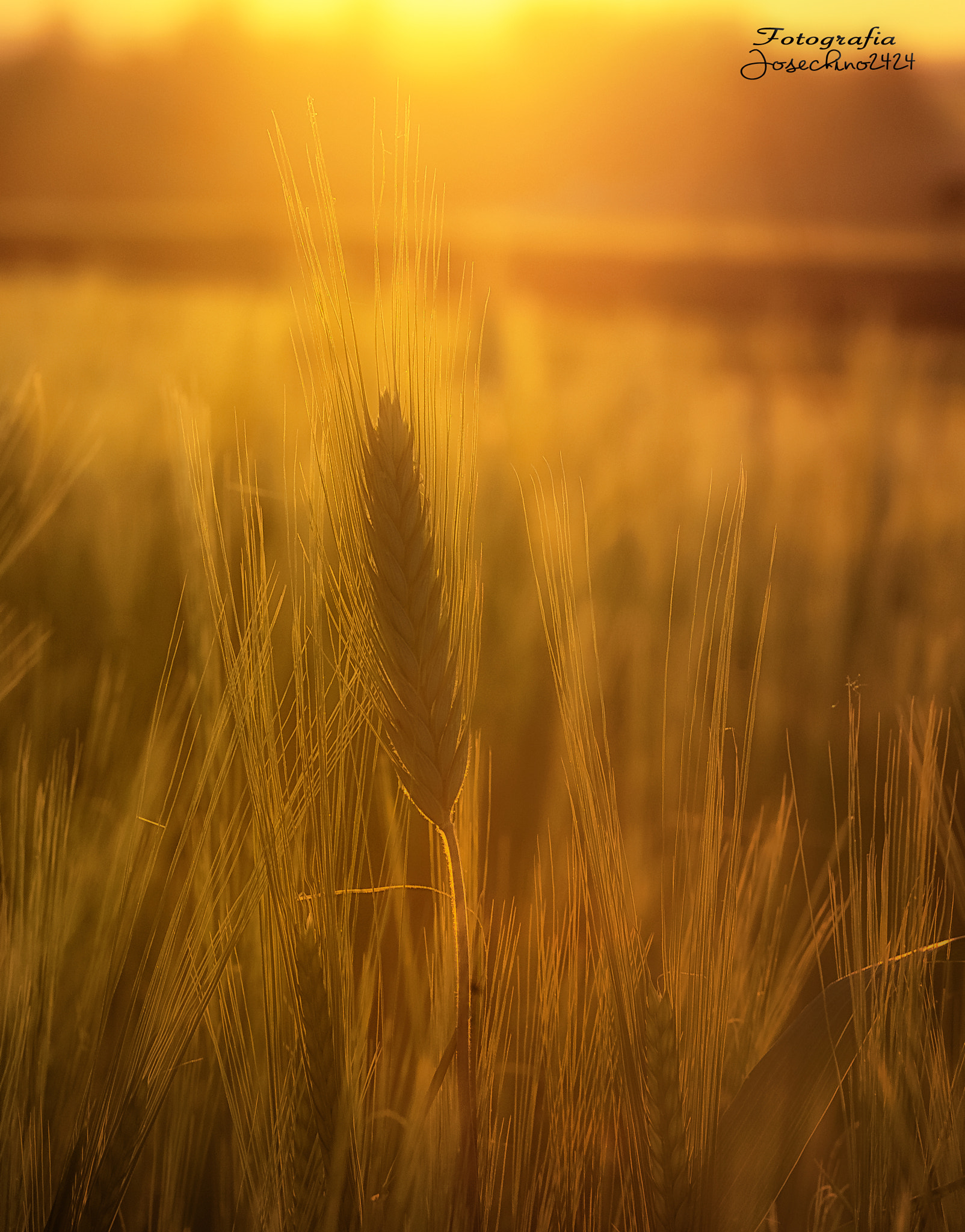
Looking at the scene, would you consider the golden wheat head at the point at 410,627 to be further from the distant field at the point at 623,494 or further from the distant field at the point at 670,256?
the distant field at the point at 670,256

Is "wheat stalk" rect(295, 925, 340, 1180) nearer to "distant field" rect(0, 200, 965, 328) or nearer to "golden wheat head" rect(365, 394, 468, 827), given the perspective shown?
"golden wheat head" rect(365, 394, 468, 827)

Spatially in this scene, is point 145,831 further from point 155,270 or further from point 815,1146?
point 155,270

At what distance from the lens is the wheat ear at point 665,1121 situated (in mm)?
303

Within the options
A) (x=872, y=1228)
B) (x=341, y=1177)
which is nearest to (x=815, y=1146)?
(x=872, y=1228)

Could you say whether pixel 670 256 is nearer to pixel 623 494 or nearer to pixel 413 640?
pixel 623 494

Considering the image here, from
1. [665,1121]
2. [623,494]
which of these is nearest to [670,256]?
[623,494]

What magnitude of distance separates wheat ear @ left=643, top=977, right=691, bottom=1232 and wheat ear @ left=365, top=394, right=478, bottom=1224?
0.08 meters

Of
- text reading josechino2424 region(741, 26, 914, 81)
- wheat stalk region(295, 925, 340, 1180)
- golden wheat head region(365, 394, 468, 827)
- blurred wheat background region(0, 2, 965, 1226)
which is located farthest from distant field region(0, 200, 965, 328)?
wheat stalk region(295, 925, 340, 1180)

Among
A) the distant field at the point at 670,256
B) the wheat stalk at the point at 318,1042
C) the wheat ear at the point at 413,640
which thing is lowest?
the wheat stalk at the point at 318,1042

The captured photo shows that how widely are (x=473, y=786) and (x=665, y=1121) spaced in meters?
0.16

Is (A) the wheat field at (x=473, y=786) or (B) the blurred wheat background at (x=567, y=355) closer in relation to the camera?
(A) the wheat field at (x=473, y=786)

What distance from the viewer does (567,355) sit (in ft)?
2.22

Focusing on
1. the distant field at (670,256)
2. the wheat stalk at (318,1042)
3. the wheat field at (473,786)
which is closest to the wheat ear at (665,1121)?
the wheat field at (473,786)

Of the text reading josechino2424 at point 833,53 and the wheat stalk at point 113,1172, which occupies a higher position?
the text reading josechino2424 at point 833,53
